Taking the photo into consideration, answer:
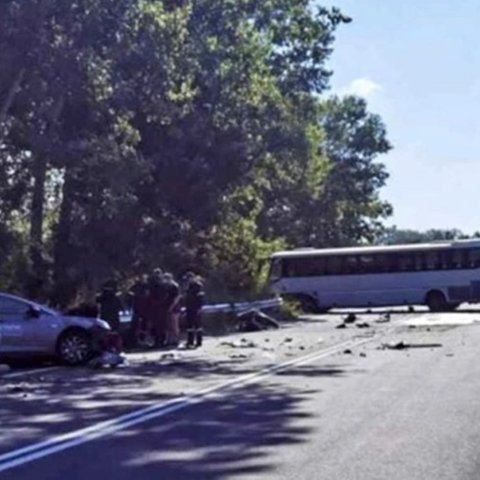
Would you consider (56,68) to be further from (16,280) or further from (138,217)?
(138,217)

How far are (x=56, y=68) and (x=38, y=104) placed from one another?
1804 millimetres

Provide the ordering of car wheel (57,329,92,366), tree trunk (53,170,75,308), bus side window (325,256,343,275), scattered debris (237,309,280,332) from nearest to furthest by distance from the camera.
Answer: car wheel (57,329,92,366) → tree trunk (53,170,75,308) → scattered debris (237,309,280,332) → bus side window (325,256,343,275)

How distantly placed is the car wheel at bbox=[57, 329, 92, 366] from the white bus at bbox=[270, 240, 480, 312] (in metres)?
35.4

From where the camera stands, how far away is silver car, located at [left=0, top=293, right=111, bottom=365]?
26.4m

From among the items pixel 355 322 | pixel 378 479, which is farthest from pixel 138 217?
pixel 378 479

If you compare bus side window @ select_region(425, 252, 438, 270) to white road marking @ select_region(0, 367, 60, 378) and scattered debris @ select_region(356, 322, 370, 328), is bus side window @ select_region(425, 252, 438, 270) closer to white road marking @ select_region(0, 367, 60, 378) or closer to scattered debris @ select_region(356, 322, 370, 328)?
scattered debris @ select_region(356, 322, 370, 328)

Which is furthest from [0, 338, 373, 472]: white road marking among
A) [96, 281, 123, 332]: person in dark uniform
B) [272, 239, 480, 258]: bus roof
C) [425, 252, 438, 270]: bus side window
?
[272, 239, 480, 258]: bus roof

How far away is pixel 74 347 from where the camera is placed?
2672cm

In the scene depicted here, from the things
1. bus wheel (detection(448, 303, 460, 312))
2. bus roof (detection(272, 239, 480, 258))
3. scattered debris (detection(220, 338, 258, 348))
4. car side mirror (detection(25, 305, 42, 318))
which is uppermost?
bus roof (detection(272, 239, 480, 258))

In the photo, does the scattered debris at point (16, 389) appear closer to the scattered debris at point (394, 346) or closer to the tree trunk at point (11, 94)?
the scattered debris at point (394, 346)

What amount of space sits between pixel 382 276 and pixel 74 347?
37220 millimetres

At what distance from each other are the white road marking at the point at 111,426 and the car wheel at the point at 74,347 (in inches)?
157

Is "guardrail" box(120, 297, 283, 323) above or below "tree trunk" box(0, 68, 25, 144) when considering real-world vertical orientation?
below

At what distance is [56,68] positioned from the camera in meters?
32.4
